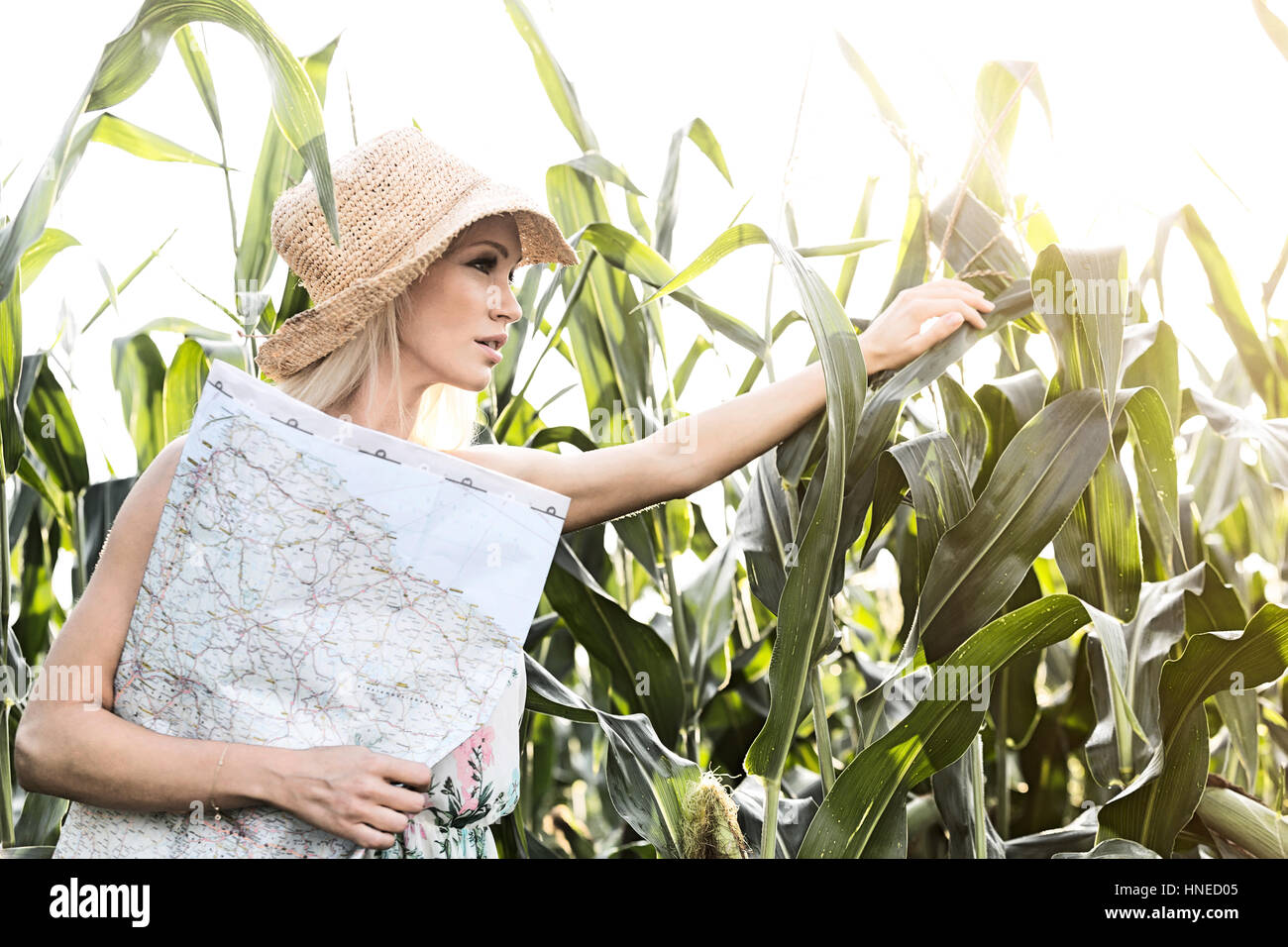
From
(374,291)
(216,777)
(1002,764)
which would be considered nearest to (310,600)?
(216,777)

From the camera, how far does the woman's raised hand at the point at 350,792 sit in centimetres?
60

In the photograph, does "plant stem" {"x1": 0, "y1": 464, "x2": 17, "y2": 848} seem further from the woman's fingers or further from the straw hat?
the woman's fingers

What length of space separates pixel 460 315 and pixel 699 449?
0.23 m

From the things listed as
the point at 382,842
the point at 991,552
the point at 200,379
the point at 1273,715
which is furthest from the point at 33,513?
the point at 1273,715

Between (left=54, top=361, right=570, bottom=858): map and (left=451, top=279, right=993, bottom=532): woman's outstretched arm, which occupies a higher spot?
(left=451, top=279, right=993, bottom=532): woman's outstretched arm

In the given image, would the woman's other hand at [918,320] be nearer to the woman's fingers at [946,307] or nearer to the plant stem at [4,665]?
the woman's fingers at [946,307]

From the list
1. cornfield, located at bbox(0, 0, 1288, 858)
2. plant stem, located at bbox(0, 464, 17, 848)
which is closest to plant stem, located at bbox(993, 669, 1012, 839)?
cornfield, located at bbox(0, 0, 1288, 858)

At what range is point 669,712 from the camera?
946 millimetres

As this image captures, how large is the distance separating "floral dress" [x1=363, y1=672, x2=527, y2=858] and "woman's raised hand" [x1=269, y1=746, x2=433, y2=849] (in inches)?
1.4

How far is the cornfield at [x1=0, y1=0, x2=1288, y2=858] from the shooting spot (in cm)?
64

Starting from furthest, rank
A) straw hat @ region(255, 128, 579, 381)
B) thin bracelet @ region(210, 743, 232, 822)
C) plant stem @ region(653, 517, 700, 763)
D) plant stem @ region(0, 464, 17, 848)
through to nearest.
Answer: plant stem @ region(653, 517, 700, 763) < plant stem @ region(0, 464, 17, 848) < straw hat @ region(255, 128, 579, 381) < thin bracelet @ region(210, 743, 232, 822)

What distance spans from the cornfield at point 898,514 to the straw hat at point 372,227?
101 millimetres

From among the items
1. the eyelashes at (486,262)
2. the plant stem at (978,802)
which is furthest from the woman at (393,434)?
the plant stem at (978,802)
